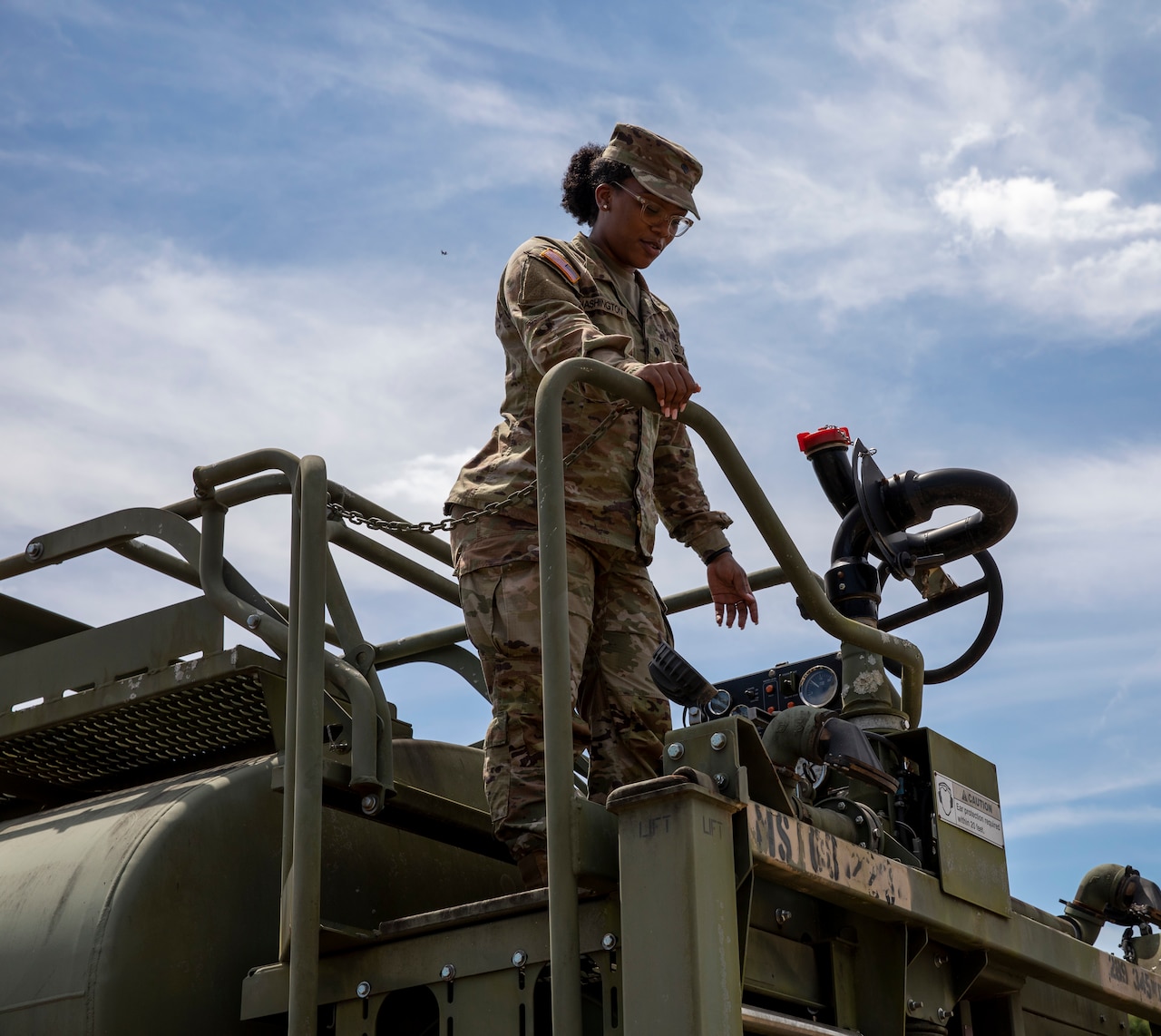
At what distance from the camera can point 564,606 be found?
9.16 feet

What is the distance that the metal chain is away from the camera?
11.0 feet

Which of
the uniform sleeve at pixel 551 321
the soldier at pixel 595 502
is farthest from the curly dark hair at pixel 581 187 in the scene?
the uniform sleeve at pixel 551 321

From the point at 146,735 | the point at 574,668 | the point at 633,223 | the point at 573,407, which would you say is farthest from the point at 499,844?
the point at 633,223

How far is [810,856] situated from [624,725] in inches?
34.2

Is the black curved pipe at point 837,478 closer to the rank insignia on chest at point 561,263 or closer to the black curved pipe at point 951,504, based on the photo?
the black curved pipe at point 951,504

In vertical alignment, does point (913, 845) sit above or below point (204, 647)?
below

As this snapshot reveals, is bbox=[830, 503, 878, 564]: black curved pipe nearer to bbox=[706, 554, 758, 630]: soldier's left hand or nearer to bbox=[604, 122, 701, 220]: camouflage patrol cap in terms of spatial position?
bbox=[706, 554, 758, 630]: soldier's left hand

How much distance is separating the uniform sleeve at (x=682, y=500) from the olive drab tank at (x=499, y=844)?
0.31 m

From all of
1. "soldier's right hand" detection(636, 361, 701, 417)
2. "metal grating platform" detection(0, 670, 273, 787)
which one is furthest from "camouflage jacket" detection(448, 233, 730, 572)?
"metal grating platform" detection(0, 670, 273, 787)

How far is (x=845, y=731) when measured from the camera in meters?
3.10

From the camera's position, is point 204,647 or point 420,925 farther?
point 204,647

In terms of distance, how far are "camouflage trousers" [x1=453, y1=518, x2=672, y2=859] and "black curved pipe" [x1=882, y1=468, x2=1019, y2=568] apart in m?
0.65

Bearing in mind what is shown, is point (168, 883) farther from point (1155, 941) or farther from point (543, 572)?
point (1155, 941)

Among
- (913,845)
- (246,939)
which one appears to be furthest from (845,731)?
(246,939)
